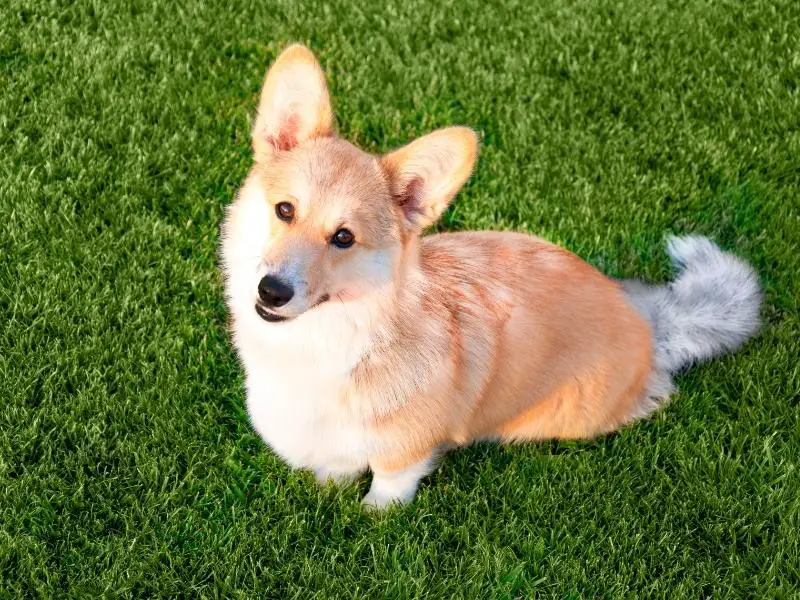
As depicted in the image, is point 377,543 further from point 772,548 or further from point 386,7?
point 386,7

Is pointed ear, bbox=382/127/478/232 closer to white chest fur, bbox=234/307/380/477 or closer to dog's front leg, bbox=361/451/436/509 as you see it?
white chest fur, bbox=234/307/380/477

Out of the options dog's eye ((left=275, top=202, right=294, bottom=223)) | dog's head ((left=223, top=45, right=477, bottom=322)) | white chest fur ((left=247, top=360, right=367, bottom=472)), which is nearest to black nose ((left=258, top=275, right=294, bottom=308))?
dog's head ((left=223, top=45, right=477, bottom=322))

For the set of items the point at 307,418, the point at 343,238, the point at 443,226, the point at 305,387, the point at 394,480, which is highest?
the point at 343,238

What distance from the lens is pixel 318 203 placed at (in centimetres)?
239

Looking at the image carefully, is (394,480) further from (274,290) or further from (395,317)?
(274,290)

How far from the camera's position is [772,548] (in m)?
3.07

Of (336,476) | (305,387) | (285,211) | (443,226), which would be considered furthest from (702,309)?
(285,211)

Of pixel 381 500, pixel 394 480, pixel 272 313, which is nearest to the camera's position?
pixel 272 313

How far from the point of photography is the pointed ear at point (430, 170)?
2.32 m

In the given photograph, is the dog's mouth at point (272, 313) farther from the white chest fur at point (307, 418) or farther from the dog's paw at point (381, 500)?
the dog's paw at point (381, 500)

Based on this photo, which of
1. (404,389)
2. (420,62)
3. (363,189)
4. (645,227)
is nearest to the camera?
(363,189)

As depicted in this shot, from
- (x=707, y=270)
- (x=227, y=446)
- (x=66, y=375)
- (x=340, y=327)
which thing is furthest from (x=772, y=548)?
(x=66, y=375)

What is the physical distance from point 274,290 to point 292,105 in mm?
641

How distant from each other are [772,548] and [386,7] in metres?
3.60
